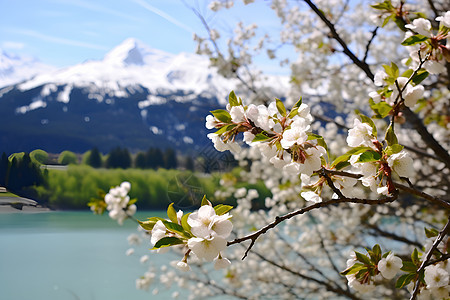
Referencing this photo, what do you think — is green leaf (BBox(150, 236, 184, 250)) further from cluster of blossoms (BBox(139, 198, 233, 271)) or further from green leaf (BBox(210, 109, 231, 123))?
green leaf (BBox(210, 109, 231, 123))

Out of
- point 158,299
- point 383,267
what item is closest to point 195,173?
point 383,267

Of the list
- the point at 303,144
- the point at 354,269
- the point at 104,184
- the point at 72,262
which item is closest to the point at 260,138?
the point at 303,144

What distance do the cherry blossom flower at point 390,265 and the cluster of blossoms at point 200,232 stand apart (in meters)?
0.27

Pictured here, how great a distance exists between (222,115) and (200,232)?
0.48 feet

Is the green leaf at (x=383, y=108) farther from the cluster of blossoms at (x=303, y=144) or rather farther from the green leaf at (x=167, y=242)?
the green leaf at (x=167, y=242)

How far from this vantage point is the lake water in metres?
2.17

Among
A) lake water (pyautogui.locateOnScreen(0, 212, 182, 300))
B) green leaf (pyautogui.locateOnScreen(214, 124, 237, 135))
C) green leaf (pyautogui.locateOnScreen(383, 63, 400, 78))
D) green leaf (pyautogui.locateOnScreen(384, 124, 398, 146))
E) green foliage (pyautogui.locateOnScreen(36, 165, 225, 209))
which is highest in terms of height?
green leaf (pyautogui.locateOnScreen(383, 63, 400, 78))

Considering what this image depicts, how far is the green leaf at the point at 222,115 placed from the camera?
17.9 inches

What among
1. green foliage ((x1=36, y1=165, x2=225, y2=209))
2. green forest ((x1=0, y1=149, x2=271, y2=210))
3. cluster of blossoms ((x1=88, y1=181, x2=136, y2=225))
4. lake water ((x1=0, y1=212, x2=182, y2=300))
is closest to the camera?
green forest ((x1=0, y1=149, x2=271, y2=210))

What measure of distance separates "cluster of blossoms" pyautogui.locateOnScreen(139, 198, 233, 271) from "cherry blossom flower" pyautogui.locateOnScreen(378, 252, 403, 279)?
27 cm

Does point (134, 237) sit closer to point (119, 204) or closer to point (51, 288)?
point (51, 288)

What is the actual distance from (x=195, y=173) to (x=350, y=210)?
151 cm

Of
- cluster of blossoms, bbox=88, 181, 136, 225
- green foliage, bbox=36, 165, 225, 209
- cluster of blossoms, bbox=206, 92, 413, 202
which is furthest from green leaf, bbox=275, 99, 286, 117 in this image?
cluster of blossoms, bbox=88, 181, 136, 225

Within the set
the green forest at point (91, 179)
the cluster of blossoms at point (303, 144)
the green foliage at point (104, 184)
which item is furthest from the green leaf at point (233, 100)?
the green foliage at point (104, 184)
